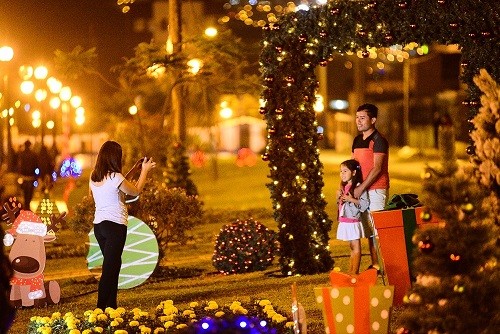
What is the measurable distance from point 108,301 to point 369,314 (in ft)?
10.6

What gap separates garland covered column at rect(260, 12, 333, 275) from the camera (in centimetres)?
1272

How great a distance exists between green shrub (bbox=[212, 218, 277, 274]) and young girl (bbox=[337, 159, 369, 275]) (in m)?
2.38

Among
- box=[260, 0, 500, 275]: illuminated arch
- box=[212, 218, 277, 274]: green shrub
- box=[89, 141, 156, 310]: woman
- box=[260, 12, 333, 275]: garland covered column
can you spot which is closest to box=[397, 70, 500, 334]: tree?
box=[89, 141, 156, 310]: woman

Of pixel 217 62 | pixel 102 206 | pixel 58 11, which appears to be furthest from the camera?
pixel 58 11

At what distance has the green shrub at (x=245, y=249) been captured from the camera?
544 inches

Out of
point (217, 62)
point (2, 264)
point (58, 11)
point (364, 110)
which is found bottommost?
point (2, 264)

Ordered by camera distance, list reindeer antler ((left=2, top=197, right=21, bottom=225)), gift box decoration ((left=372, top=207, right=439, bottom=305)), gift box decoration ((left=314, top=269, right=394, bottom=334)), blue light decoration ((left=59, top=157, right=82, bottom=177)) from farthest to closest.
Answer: blue light decoration ((left=59, top=157, right=82, bottom=177)), reindeer antler ((left=2, top=197, right=21, bottom=225)), gift box decoration ((left=372, top=207, right=439, bottom=305)), gift box decoration ((left=314, top=269, right=394, bottom=334))

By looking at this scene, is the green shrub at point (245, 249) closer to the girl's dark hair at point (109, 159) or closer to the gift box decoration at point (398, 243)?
the girl's dark hair at point (109, 159)

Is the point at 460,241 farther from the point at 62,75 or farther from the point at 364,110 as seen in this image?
the point at 62,75

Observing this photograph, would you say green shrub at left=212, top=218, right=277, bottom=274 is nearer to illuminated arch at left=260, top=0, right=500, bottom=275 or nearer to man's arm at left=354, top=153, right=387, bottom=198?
illuminated arch at left=260, top=0, right=500, bottom=275

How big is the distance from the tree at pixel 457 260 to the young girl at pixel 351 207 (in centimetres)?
446

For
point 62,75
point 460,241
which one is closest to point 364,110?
point 460,241

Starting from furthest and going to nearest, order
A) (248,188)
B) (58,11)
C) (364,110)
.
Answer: (58,11) → (248,188) → (364,110)

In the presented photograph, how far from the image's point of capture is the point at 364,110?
36.9 ft
